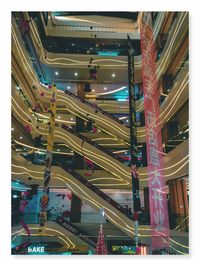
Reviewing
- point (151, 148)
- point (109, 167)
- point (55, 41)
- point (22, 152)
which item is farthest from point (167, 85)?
point (55, 41)

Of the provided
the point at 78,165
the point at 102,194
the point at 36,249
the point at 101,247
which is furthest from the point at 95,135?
the point at 36,249

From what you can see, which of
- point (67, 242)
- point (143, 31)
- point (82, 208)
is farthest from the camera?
point (82, 208)

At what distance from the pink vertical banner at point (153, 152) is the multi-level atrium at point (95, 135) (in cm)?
2

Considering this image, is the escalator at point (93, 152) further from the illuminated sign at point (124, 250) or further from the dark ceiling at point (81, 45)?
the illuminated sign at point (124, 250)

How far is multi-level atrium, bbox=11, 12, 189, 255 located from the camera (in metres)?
3.78

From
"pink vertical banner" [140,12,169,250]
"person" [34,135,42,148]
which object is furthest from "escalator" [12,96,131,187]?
"pink vertical banner" [140,12,169,250]

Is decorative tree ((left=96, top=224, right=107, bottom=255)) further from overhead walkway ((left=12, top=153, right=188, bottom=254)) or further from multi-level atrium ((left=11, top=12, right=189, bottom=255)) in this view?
overhead walkway ((left=12, top=153, right=188, bottom=254))

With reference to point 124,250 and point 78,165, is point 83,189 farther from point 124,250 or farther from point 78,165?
point 124,250

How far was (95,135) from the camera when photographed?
1021cm

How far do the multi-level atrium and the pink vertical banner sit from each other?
0.02 m

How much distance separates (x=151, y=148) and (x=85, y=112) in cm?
616

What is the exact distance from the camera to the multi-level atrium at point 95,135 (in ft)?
12.4

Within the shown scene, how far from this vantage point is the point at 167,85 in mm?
7285
